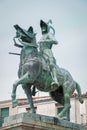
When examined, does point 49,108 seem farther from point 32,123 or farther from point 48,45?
point 32,123

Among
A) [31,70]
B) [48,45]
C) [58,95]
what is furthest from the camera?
[58,95]

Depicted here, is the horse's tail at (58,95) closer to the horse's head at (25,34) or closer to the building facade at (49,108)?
the horse's head at (25,34)

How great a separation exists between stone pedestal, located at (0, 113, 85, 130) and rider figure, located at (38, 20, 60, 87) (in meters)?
1.26

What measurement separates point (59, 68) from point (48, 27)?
1533 mm

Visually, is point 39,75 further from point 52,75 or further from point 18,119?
point 18,119

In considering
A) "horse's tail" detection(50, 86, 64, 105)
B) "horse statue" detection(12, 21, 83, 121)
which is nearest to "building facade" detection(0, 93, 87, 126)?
"horse's tail" detection(50, 86, 64, 105)

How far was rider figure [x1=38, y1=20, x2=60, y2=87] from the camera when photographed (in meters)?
17.4

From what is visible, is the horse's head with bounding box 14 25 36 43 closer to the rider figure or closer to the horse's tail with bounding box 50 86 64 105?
the rider figure

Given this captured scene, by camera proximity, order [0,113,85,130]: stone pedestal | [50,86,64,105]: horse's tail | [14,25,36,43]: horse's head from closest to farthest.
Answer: [0,113,85,130]: stone pedestal, [14,25,36,43]: horse's head, [50,86,64,105]: horse's tail

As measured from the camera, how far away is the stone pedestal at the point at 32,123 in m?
16.2

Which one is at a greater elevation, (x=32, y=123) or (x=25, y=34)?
(x=25, y=34)

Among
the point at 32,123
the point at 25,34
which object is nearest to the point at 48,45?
the point at 25,34

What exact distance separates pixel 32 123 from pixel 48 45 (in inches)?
123

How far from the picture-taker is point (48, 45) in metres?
18.0
